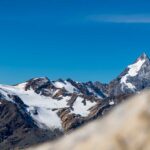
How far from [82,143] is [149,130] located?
491 millimetres

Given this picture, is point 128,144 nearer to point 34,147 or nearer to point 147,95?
point 147,95

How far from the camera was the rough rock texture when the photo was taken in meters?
3.96

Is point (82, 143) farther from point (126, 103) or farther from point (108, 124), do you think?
point (126, 103)

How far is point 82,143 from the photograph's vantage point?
406cm

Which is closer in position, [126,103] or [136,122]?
[136,122]

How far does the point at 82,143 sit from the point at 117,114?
1.40ft

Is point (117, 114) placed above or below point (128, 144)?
above

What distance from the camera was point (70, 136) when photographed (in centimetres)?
444

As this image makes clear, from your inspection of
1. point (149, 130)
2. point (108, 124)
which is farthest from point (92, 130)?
point (149, 130)

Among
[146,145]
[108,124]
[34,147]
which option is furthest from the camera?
[34,147]

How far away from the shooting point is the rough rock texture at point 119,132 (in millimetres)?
3959

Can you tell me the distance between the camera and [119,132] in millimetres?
4078

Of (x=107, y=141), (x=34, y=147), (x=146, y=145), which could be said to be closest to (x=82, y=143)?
(x=107, y=141)

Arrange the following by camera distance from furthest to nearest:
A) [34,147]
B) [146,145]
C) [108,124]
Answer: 1. [34,147]
2. [108,124]
3. [146,145]
